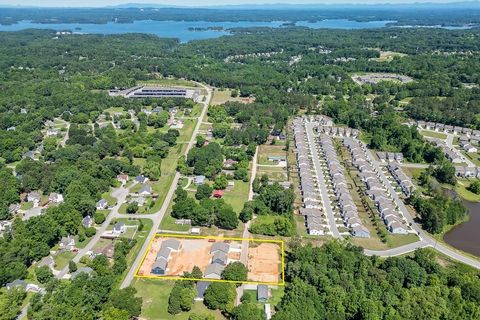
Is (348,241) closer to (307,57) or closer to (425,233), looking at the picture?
(425,233)

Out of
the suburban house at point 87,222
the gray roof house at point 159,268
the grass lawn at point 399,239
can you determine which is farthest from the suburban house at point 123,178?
the grass lawn at point 399,239

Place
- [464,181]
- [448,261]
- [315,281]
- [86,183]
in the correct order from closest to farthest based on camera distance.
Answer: [315,281]
[448,261]
[86,183]
[464,181]

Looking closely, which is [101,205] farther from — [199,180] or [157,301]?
[157,301]

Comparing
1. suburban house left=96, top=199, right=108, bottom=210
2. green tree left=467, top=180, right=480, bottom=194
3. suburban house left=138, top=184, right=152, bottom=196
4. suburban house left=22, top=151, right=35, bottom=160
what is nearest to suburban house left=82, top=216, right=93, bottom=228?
suburban house left=96, top=199, right=108, bottom=210

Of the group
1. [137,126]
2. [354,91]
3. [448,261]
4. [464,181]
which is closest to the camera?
[448,261]

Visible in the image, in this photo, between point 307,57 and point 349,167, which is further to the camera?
point 307,57

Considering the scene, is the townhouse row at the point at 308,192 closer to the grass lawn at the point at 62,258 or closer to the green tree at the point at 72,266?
the green tree at the point at 72,266

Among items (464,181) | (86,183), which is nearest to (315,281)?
(86,183)
